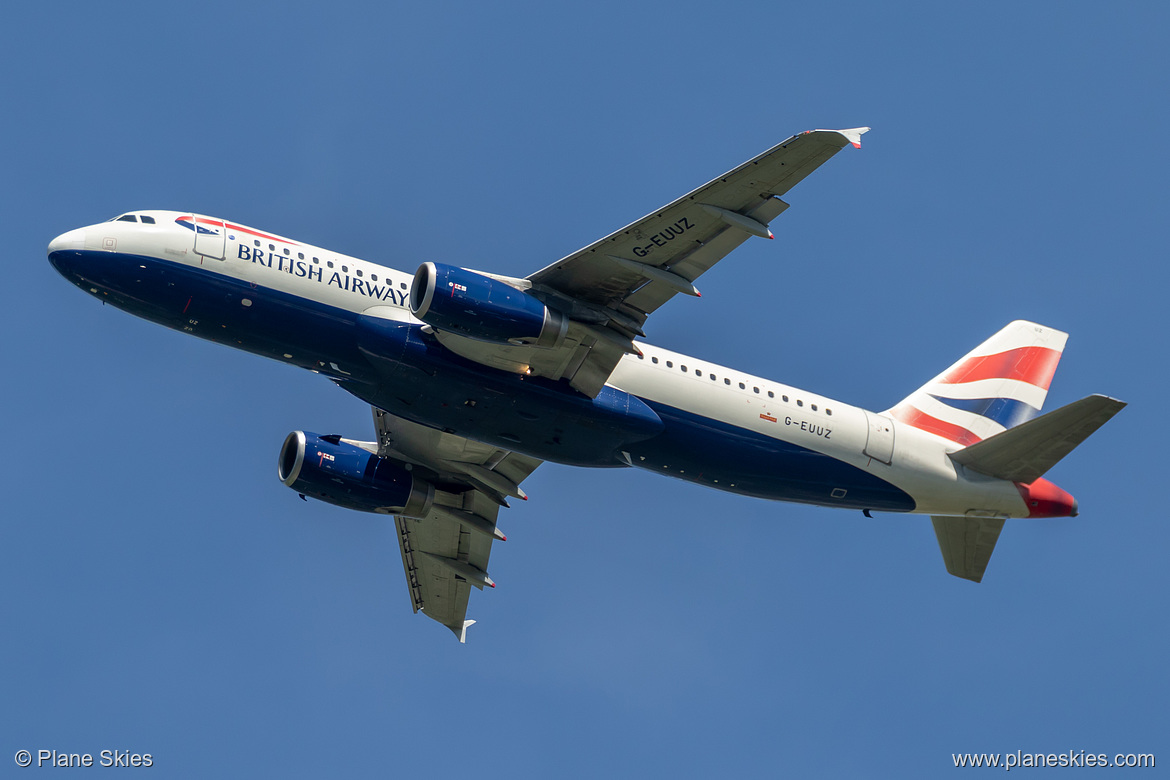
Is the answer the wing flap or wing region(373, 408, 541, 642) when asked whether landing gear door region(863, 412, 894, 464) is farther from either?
wing region(373, 408, 541, 642)

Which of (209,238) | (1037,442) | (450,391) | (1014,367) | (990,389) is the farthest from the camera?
(1014,367)

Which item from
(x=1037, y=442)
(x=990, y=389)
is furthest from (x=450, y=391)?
(x=990, y=389)

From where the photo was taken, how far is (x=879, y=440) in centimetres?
4028

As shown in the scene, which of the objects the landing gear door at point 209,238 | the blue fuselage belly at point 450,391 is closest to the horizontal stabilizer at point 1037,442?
the blue fuselage belly at point 450,391

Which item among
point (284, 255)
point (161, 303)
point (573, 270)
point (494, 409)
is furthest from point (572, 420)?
point (161, 303)

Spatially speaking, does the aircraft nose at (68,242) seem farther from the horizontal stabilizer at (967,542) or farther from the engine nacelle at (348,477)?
the horizontal stabilizer at (967,542)

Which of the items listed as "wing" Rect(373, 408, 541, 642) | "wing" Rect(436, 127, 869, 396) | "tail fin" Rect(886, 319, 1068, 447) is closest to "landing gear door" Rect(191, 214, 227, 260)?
"wing" Rect(436, 127, 869, 396)

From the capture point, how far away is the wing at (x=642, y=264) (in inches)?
1244

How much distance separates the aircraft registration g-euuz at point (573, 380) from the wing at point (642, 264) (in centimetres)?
6

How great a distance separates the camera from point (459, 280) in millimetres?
33469

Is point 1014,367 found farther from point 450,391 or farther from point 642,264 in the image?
point 450,391

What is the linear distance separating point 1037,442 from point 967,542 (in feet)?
17.2

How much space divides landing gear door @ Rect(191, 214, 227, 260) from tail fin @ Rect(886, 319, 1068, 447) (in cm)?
2259

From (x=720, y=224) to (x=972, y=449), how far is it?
13321 millimetres
